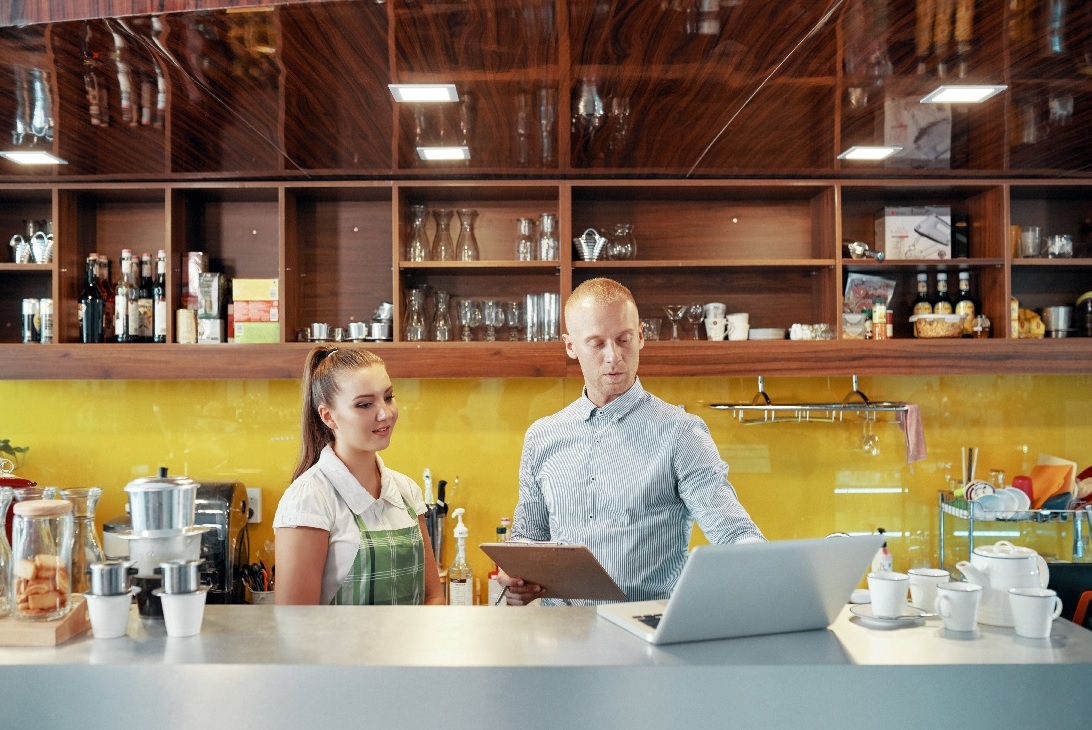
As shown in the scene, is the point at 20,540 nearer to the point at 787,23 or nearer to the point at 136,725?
the point at 136,725

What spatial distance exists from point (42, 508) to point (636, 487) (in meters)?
1.23

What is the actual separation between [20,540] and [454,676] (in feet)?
2.21

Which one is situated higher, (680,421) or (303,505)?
(680,421)

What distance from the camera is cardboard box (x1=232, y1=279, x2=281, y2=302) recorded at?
132 inches

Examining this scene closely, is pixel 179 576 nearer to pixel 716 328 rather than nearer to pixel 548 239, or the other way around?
pixel 548 239

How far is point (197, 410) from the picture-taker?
12.1 ft

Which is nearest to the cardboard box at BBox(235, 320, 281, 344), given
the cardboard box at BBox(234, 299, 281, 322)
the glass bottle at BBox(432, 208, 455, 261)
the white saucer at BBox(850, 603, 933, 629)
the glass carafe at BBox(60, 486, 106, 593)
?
the cardboard box at BBox(234, 299, 281, 322)

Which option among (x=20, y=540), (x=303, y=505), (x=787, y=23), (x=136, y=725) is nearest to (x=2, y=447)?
(x=303, y=505)

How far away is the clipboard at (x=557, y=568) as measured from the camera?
66.9 inches

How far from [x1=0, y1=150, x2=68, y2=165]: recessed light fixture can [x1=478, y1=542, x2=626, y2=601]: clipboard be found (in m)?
1.93

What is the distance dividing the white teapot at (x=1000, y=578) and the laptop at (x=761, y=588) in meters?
0.22

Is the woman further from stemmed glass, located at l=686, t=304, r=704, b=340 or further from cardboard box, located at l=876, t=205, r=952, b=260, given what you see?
cardboard box, located at l=876, t=205, r=952, b=260

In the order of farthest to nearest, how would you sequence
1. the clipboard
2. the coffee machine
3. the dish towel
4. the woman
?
the dish towel
the coffee machine
the woman
the clipboard

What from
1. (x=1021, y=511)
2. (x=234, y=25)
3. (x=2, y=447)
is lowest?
(x=1021, y=511)
